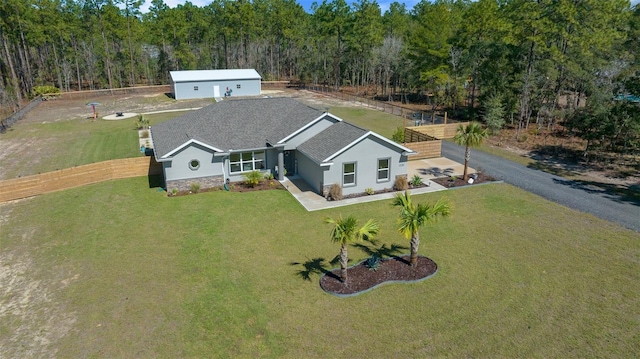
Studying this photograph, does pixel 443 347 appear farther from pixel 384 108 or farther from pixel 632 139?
pixel 384 108

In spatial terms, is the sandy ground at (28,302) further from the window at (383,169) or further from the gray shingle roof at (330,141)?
the window at (383,169)

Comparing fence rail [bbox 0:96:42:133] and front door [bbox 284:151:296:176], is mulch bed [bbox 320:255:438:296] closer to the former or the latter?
front door [bbox 284:151:296:176]

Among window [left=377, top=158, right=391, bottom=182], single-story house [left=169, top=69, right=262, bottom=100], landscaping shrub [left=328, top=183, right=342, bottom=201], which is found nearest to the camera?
landscaping shrub [left=328, top=183, right=342, bottom=201]

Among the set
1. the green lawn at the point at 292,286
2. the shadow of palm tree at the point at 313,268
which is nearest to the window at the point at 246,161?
the green lawn at the point at 292,286

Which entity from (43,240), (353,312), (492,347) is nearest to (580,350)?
(492,347)

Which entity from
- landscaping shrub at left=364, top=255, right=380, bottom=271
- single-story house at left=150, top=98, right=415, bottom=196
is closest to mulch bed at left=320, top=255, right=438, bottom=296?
landscaping shrub at left=364, top=255, right=380, bottom=271
